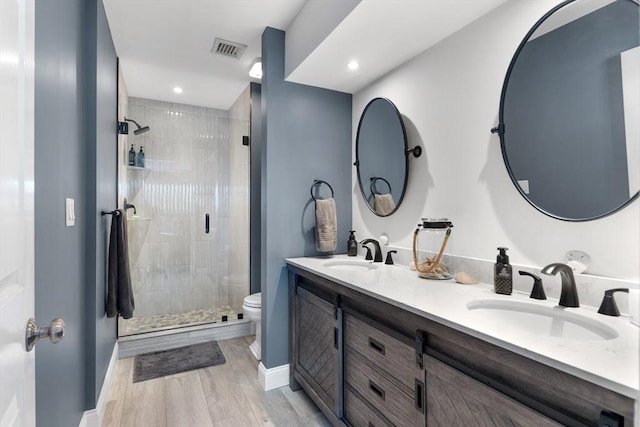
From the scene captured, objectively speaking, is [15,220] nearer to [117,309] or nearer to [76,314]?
[76,314]

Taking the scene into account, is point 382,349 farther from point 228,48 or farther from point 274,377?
point 228,48

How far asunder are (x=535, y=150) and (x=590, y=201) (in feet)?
0.96

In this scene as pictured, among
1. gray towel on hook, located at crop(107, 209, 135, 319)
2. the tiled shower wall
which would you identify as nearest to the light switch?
gray towel on hook, located at crop(107, 209, 135, 319)

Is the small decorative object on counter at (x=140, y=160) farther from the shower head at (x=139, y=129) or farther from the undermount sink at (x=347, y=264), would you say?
the undermount sink at (x=347, y=264)

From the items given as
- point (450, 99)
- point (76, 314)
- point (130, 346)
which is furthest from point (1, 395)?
point (130, 346)

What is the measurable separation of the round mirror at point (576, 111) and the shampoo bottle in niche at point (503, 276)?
25 cm

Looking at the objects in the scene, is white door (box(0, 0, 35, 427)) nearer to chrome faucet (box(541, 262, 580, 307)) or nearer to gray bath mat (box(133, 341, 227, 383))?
chrome faucet (box(541, 262, 580, 307))

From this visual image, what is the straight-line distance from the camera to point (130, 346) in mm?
2785

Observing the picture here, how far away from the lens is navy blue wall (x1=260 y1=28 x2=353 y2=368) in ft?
7.32

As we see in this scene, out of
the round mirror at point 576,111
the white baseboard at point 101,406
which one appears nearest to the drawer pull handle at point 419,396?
the round mirror at point 576,111

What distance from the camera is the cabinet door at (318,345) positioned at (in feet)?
5.53

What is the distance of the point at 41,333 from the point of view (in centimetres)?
71

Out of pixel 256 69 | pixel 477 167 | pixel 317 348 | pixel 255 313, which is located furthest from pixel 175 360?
pixel 477 167

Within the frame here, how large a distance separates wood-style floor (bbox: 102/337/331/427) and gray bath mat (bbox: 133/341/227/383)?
0.08m
